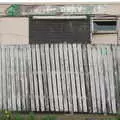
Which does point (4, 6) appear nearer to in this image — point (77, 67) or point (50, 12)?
point (50, 12)

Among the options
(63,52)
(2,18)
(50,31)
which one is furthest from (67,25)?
(63,52)

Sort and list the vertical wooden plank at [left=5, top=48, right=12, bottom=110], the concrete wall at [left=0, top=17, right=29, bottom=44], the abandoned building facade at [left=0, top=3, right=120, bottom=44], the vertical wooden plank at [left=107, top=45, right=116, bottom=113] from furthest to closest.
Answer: the concrete wall at [left=0, top=17, right=29, bottom=44], the abandoned building facade at [left=0, top=3, right=120, bottom=44], the vertical wooden plank at [left=5, top=48, right=12, bottom=110], the vertical wooden plank at [left=107, top=45, right=116, bottom=113]

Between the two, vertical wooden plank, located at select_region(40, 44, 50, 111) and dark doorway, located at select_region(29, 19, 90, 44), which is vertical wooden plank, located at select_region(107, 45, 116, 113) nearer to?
vertical wooden plank, located at select_region(40, 44, 50, 111)

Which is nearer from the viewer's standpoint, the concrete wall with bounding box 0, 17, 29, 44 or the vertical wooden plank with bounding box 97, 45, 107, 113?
the vertical wooden plank with bounding box 97, 45, 107, 113

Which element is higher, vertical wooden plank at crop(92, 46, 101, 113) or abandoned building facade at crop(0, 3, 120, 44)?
abandoned building facade at crop(0, 3, 120, 44)

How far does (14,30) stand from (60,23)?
1.42 metres

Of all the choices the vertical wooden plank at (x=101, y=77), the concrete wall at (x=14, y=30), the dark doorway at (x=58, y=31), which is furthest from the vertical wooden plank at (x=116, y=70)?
the concrete wall at (x=14, y=30)

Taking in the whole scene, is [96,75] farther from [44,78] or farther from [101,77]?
[44,78]

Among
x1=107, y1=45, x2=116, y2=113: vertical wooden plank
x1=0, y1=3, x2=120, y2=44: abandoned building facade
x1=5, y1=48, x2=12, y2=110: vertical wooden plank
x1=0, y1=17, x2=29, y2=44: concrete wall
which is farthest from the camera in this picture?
x1=0, y1=17, x2=29, y2=44: concrete wall

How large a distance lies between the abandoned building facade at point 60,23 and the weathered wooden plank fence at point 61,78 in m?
4.01

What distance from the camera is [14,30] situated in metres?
15.3

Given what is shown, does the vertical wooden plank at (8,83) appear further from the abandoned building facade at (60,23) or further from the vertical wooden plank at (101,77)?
the abandoned building facade at (60,23)

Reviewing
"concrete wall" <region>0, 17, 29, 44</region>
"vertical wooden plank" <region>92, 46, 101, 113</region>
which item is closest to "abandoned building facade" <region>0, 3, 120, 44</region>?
"concrete wall" <region>0, 17, 29, 44</region>

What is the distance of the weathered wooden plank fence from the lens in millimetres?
11125
